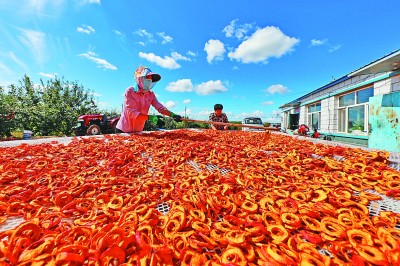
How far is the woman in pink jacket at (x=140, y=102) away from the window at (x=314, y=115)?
40.5 ft

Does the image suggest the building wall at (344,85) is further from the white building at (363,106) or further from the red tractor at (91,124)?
the red tractor at (91,124)

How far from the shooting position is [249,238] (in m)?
1.13

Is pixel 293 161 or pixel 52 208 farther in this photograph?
pixel 293 161

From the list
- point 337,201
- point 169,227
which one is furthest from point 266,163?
point 169,227

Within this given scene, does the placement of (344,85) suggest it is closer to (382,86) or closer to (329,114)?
(329,114)

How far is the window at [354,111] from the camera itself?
820 centimetres

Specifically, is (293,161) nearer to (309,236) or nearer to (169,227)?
(309,236)

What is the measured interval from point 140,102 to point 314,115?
14.0 m

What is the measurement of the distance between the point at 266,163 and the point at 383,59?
6.94 m

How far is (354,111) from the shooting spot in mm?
9070

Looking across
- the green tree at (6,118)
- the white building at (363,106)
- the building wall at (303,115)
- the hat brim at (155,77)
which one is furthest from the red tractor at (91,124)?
the building wall at (303,115)

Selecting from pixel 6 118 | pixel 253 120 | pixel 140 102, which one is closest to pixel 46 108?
pixel 6 118

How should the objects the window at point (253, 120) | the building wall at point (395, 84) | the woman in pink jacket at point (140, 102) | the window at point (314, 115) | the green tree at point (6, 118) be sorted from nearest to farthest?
1. the woman in pink jacket at point (140, 102)
2. the building wall at point (395, 84)
3. the green tree at point (6, 118)
4. the window at point (314, 115)
5. the window at point (253, 120)

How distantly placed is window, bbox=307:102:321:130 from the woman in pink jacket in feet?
40.5
